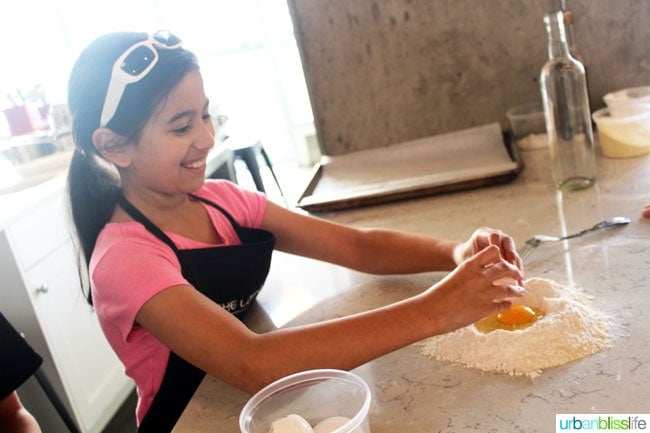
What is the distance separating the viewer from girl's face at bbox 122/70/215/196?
1.03 m

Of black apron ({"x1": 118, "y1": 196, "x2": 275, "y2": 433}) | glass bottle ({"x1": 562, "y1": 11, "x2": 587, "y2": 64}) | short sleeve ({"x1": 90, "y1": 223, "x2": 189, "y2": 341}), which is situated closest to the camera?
short sleeve ({"x1": 90, "y1": 223, "x2": 189, "y2": 341})

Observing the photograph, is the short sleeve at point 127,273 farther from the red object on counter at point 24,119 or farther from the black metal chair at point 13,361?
the red object on counter at point 24,119

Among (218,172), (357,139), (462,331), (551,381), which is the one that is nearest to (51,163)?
(218,172)

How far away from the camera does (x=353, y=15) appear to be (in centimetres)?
175

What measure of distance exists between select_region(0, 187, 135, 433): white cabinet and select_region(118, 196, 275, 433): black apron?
1143 millimetres

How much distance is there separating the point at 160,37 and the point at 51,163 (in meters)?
1.88

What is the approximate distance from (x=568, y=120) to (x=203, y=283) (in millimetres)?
873

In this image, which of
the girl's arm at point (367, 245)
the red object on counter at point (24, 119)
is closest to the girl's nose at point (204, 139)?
the girl's arm at point (367, 245)

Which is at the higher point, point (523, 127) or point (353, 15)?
point (353, 15)

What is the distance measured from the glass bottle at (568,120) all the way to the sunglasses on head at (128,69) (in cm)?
84

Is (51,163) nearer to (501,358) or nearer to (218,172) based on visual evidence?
(218,172)

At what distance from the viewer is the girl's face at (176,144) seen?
1025mm

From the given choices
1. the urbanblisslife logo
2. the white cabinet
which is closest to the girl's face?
the urbanblisslife logo

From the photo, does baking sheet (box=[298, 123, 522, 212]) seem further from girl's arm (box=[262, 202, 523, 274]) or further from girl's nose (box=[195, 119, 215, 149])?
girl's nose (box=[195, 119, 215, 149])
